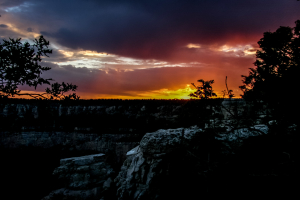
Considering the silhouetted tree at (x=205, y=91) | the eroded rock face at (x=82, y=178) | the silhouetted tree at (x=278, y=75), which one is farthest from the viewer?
the eroded rock face at (x=82, y=178)

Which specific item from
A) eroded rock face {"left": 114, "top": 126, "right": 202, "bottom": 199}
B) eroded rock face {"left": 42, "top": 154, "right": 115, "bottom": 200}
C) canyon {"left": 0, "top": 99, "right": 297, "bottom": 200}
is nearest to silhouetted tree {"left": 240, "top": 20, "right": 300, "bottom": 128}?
canyon {"left": 0, "top": 99, "right": 297, "bottom": 200}

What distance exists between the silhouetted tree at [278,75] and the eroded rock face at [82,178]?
8296 mm

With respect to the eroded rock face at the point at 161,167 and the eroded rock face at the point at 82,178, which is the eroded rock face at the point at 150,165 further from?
the eroded rock face at the point at 82,178

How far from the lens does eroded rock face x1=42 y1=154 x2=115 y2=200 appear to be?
9.15m

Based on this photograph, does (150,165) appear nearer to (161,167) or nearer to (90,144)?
(161,167)

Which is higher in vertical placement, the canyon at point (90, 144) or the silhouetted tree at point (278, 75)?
the silhouetted tree at point (278, 75)

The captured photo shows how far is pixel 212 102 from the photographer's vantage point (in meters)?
4.40

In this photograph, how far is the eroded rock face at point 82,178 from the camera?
9.15 metres

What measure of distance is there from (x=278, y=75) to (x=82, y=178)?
38.6ft

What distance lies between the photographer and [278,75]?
973 cm

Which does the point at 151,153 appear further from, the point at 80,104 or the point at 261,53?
the point at 80,104

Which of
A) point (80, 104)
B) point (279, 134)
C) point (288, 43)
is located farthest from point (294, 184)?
point (80, 104)

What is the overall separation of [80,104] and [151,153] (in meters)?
15.1

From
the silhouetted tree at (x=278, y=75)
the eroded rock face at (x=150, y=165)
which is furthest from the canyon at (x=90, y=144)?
the silhouetted tree at (x=278, y=75)
